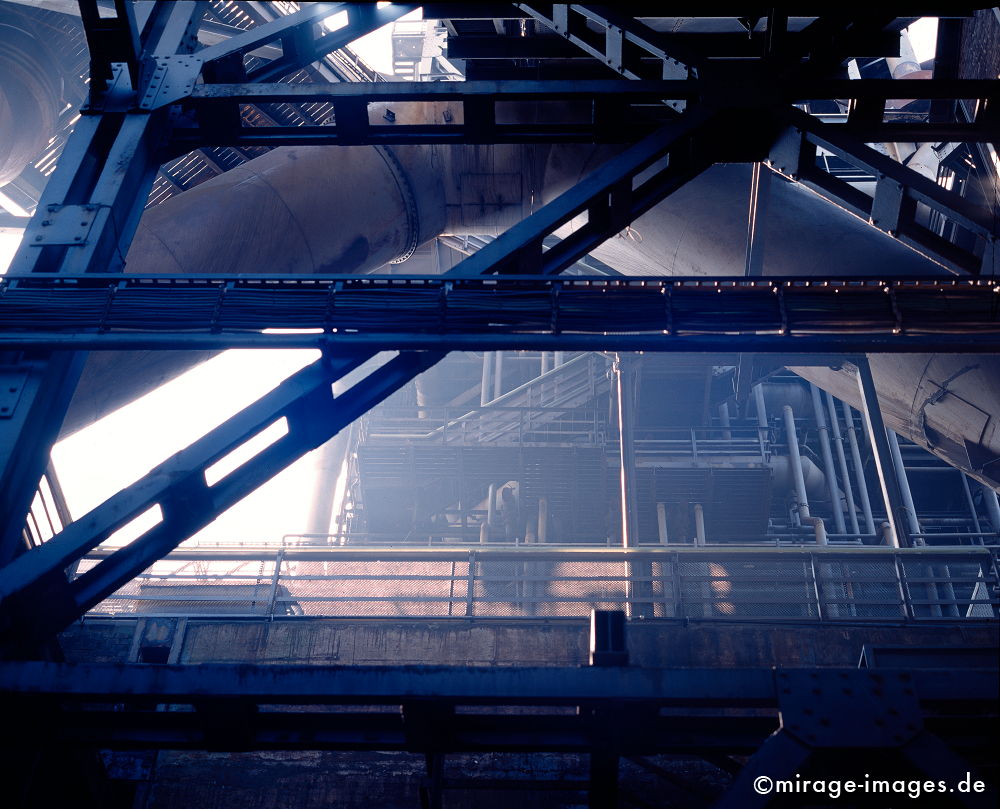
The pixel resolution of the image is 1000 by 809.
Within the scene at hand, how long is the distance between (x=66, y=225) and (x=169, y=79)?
4.11 ft

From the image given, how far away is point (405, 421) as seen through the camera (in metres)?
25.3

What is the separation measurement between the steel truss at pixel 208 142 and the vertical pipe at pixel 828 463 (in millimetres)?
18653

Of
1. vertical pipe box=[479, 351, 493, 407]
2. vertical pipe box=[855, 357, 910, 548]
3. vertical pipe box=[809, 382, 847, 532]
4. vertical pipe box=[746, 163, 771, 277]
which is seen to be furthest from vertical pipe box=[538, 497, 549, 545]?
vertical pipe box=[746, 163, 771, 277]

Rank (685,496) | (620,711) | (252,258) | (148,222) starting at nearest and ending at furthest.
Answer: (620,711) → (148,222) → (252,258) → (685,496)

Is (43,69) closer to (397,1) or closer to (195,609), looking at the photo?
(195,609)

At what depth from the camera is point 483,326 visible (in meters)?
4.31

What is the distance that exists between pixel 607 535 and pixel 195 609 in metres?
14.4

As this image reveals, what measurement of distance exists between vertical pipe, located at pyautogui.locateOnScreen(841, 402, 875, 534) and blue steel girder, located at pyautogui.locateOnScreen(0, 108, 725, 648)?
62.1 feet

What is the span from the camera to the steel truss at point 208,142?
12.3ft

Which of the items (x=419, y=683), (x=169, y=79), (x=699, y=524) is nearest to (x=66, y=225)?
(x=169, y=79)

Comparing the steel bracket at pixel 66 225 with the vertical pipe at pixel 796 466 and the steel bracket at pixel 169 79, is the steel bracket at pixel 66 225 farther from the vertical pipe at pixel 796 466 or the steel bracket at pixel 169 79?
the vertical pipe at pixel 796 466

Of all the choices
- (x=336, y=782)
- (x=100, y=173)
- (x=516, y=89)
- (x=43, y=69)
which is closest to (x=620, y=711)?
(x=516, y=89)

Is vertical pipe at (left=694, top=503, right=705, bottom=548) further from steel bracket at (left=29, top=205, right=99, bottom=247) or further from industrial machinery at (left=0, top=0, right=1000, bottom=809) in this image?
steel bracket at (left=29, top=205, right=99, bottom=247)

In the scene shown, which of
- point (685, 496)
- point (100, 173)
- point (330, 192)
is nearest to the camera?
point (100, 173)
